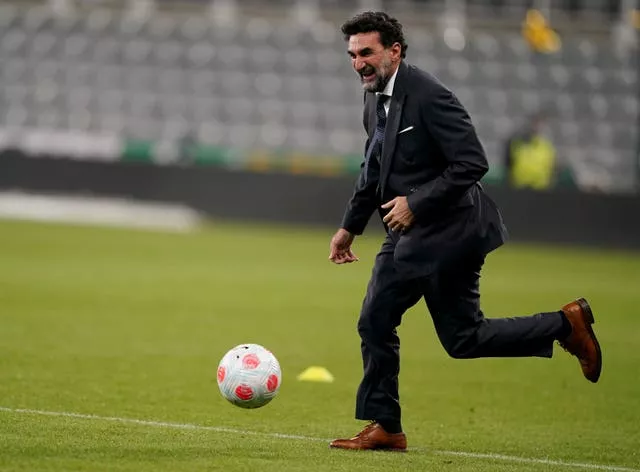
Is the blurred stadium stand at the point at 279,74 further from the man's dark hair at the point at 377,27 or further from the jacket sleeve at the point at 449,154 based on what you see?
the jacket sleeve at the point at 449,154

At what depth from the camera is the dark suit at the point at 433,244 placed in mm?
7090

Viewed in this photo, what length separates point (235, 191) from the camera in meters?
27.1

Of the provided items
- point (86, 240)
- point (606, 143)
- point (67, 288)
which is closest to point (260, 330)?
point (67, 288)

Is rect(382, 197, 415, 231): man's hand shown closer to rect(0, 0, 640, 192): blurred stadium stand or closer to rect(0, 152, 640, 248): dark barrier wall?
rect(0, 152, 640, 248): dark barrier wall

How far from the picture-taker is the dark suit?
23.3 ft

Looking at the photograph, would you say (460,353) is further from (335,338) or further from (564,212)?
(564,212)

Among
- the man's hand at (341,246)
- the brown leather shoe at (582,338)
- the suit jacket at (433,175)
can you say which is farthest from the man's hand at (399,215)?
the brown leather shoe at (582,338)

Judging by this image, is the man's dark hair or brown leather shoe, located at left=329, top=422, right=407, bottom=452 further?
brown leather shoe, located at left=329, top=422, right=407, bottom=452

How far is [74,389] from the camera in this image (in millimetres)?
9312

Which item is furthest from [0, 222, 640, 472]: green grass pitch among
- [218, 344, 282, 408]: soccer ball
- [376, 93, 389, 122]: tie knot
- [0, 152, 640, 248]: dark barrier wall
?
[0, 152, 640, 248]: dark barrier wall

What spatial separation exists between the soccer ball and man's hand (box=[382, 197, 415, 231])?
112 centimetres

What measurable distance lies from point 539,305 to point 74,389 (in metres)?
8.30

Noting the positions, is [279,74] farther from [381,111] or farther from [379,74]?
[379,74]

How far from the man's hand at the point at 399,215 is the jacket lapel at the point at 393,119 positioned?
0.78 ft
